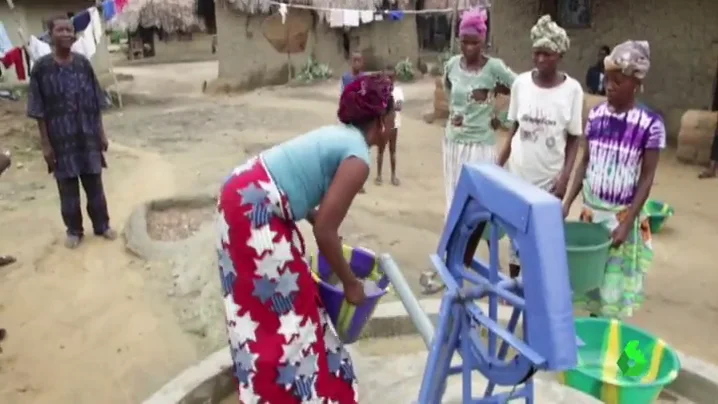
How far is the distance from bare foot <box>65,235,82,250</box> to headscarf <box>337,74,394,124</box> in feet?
11.4

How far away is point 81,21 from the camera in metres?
10.8

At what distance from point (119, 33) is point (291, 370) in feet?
73.9

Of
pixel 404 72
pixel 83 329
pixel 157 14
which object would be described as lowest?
pixel 83 329

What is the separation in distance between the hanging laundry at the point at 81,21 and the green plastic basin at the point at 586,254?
9.59m

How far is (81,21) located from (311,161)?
32.6 ft

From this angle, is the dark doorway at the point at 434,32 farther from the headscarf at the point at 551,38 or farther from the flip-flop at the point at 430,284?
the headscarf at the point at 551,38

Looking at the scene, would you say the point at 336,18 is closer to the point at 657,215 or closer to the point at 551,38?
the point at 657,215

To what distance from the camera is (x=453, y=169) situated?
13.0 ft

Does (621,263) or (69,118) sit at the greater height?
(69,118)

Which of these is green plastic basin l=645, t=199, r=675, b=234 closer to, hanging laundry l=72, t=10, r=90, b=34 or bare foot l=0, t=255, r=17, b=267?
bare foot l=0, t=255, r=17, b=267

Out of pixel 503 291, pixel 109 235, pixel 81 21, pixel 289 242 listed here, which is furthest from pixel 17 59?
pixel 503 291

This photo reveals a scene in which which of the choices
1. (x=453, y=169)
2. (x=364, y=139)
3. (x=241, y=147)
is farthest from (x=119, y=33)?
(x=364, y=139)

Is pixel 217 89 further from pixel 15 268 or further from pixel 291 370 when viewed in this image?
pixel 291 370

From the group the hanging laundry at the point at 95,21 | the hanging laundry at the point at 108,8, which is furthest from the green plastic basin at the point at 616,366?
the hanging laundry at the point at 108,8
